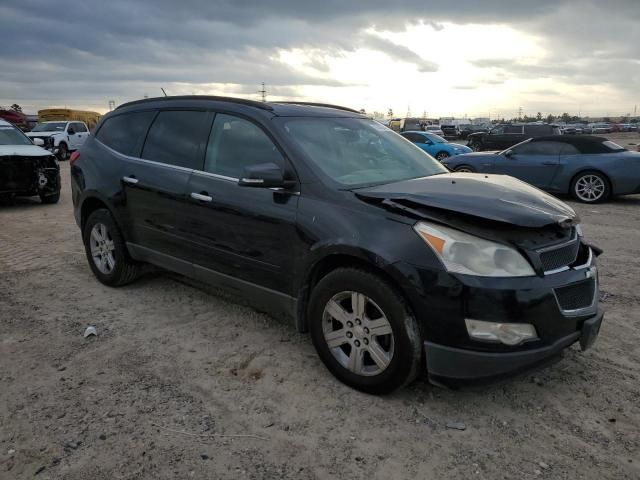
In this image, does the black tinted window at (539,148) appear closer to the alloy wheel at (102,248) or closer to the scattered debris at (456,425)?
the alloy wheel at (102,248)

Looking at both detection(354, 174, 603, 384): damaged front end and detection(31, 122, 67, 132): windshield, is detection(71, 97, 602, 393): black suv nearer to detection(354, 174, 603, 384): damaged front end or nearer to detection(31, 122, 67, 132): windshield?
detection(354, 174, 603, 384): damaged front end

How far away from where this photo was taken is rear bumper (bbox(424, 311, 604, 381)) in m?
2.76

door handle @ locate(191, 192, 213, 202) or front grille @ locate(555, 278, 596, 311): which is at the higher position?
door handle @ locate(191, 192, 213, 202)

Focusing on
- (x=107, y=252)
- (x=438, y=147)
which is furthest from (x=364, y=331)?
(x=438, y=147)

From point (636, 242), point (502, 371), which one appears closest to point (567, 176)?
point (636, 242)

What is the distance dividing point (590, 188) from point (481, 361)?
364 inches

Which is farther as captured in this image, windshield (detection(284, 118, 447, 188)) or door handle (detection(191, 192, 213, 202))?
door handle (detection(191, 192, 213, 202))

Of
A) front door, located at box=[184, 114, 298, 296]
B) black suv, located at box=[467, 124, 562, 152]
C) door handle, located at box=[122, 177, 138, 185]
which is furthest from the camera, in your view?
black suv, located at box=[467, 124, 562, 152]

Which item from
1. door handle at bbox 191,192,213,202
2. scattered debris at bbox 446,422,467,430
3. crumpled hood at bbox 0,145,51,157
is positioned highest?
crumpled hood at bbox 0,145,51,157

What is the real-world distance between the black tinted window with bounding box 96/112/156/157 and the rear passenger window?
3.50 feet

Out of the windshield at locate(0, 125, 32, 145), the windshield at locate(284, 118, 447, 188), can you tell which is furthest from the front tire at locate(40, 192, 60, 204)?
the windshield at locate(284, 118, 447, 188)

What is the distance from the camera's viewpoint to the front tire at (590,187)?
10.4m

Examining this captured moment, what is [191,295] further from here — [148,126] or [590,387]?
[590,387]

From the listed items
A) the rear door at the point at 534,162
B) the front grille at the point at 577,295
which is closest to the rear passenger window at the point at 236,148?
the front grille at the point at 577,295
